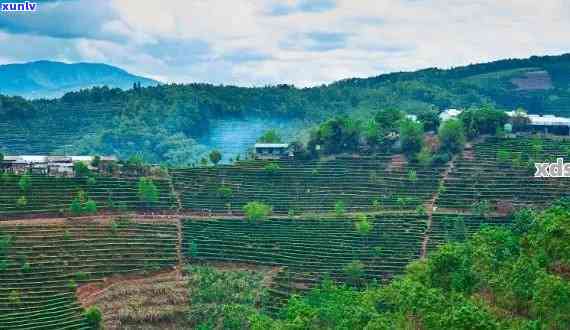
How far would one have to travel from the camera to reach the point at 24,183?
60.0 metres

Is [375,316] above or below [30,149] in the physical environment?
below

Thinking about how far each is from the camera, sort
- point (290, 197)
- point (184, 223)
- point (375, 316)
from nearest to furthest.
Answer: point (375, 316) → point (184, 223) → point (290, 197)

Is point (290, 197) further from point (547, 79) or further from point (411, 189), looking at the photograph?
point (547, 79)

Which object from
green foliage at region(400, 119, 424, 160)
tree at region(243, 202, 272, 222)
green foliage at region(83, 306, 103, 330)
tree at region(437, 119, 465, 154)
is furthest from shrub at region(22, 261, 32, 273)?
tree at region(437, 119, 465, 154)

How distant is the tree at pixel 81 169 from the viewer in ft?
211

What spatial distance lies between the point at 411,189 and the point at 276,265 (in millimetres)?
15278

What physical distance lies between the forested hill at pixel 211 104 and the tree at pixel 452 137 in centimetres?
3264

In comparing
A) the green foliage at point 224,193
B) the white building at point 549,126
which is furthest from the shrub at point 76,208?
the white building at point 549,126

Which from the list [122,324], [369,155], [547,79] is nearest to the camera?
[122,324]

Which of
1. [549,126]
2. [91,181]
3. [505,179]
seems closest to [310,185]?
[505,179]

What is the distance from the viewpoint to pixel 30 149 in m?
93.7

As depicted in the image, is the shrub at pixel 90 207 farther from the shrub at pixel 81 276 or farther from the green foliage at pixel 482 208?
the green foliage at pixel 482 208

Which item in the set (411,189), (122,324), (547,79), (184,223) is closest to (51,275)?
(122,324)

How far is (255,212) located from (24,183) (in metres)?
15.5
